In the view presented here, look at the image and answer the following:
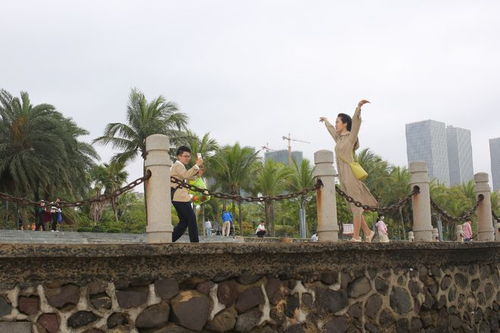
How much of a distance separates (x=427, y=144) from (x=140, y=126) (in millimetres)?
72213

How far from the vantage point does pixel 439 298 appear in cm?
851

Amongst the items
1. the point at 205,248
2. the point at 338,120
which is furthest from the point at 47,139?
the point at 205,248

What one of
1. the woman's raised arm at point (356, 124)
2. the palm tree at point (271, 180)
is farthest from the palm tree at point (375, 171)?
the woman's raised arm at point (356, 124)

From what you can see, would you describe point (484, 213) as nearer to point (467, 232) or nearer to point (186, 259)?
point (186, 259)

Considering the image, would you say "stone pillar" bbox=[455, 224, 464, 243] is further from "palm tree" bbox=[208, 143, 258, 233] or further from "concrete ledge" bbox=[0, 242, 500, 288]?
"palm tree" bbox=[208, 143, 258, 233]

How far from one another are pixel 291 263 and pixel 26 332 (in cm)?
291

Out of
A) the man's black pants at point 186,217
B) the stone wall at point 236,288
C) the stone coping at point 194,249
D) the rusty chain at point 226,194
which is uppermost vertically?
the rusty chain at point 226,194

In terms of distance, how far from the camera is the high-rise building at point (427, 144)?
95.2 m

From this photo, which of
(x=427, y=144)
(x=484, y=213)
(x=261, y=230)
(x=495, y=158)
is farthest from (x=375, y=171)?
(x=495, y=158)

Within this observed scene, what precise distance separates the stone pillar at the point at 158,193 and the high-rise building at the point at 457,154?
105 m

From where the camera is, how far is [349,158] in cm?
830

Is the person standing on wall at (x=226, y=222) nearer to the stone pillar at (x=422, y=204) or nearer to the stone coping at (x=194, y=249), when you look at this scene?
the stone pillar at (x=422, y=204)

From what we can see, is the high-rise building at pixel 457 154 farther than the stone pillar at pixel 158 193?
Yes

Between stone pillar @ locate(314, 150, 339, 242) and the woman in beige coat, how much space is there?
703 mm
